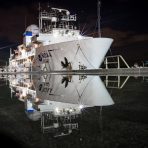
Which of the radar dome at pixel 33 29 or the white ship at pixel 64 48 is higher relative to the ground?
the radar dome at pixel 33 29

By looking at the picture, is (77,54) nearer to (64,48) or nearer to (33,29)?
(64,48)

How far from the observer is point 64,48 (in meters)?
34.3

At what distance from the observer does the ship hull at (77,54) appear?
100 ft

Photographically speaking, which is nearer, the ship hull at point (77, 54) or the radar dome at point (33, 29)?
the ship hull at point (77, 54)

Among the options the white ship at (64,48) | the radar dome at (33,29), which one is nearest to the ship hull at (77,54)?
the white ship at (64,48)

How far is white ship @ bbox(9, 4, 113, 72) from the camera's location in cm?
3083

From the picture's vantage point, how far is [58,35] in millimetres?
41688

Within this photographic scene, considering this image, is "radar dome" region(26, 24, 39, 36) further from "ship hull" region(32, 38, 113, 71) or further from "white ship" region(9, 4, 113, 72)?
"ship hull" region(32, 38, 113, 71)

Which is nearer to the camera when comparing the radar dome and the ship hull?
the ship hull

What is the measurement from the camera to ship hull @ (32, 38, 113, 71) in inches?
1203

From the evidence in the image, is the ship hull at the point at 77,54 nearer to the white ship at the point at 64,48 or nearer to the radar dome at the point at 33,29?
the white ship at the point at 64,48

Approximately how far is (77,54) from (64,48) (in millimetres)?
2887

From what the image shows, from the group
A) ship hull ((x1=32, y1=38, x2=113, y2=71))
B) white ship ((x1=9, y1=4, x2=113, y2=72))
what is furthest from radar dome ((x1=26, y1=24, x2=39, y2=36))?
ship hull ((x1=32, y1=38, x2=113, y2=71))

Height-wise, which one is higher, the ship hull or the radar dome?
the radar dome
